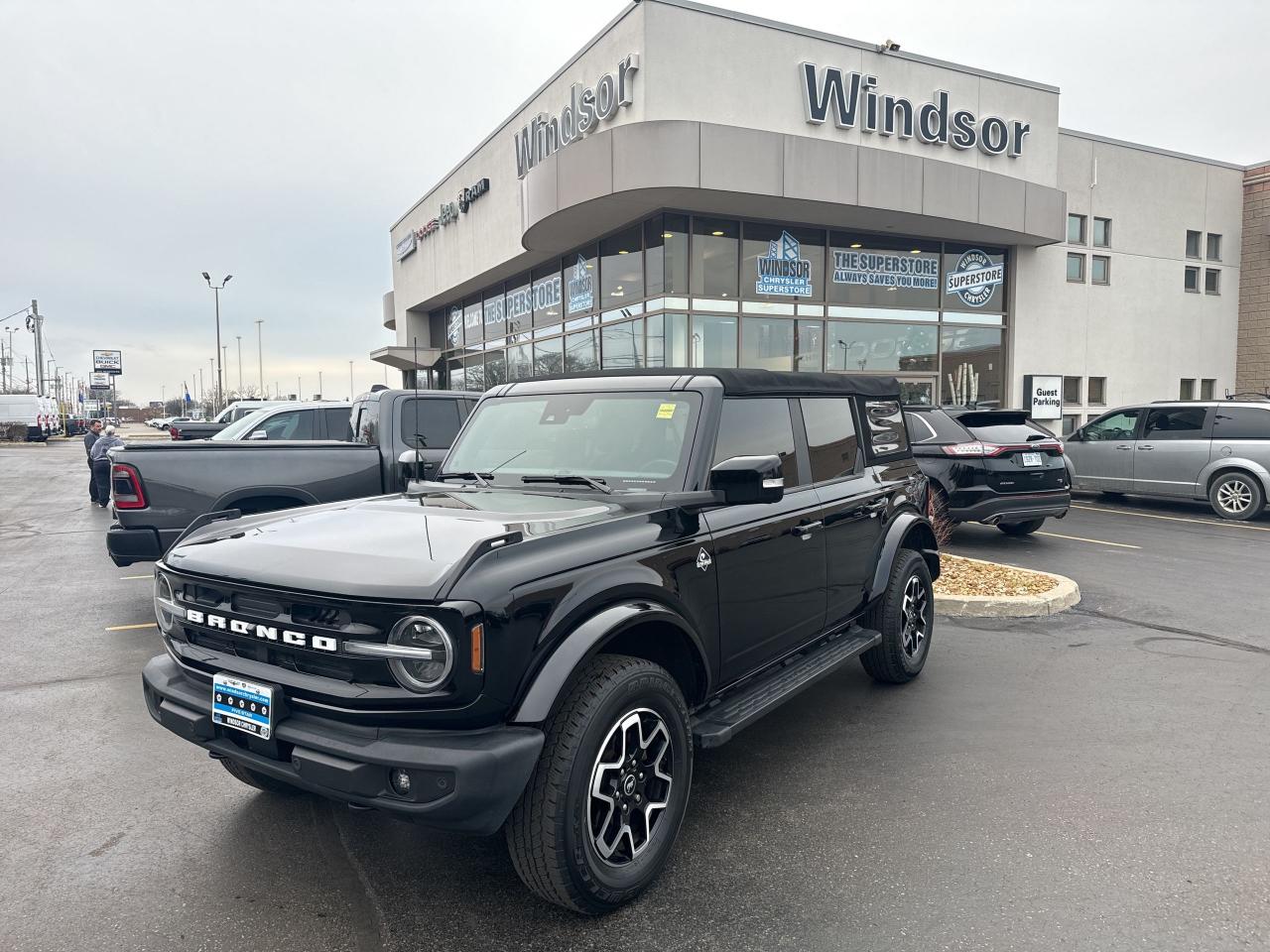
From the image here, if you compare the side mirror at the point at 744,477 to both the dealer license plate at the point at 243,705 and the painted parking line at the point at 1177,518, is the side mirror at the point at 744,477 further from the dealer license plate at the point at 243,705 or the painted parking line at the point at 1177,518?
the painted parking line at the point at 1177,518

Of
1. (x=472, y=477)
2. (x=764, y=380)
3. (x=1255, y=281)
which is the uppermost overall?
(x=1255, y=281)

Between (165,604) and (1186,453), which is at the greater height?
(1186,453)

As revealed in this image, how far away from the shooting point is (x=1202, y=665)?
5383 mm

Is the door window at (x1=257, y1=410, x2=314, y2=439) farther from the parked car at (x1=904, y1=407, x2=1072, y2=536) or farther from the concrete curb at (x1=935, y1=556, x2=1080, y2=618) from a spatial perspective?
the concrete curb at (x1=935, y1=556, x2=1080, y2=618)

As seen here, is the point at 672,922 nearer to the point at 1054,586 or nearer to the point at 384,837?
the point at 384,837

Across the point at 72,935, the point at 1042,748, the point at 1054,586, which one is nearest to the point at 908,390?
the point at 1054,586

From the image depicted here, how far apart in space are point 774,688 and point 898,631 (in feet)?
5.06

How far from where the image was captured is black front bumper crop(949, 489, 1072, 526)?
9242 mm

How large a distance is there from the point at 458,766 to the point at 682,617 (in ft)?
3.52

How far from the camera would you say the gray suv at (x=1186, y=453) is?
11.6m

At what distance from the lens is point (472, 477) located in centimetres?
405

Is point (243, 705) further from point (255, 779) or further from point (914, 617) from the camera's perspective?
point (914, 617)

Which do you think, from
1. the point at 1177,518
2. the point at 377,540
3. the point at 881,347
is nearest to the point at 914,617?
the point at 377,540

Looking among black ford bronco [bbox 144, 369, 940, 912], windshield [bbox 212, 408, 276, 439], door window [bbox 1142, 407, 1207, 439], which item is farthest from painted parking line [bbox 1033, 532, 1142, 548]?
windshield [bbox 212, 408, 276, 439]
